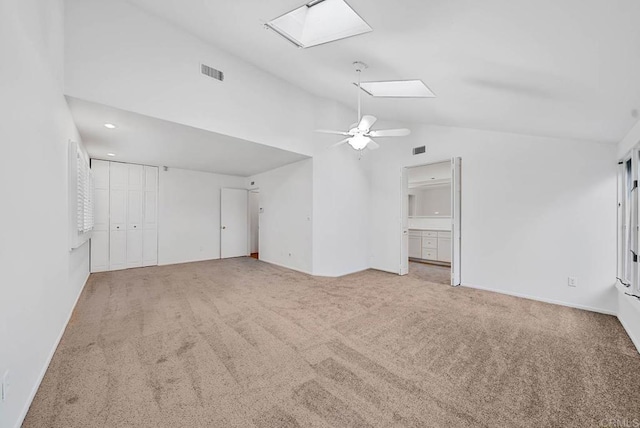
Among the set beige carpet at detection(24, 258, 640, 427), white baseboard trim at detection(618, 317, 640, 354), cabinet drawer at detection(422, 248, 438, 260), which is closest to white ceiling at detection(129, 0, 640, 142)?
white baseboard trim at detection(618, 317, 640, 354)

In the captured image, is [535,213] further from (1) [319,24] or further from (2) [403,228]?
(1) [319,24]

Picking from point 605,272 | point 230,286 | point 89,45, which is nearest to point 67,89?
point 89,45

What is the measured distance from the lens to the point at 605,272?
130 inches

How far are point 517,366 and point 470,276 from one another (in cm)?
259

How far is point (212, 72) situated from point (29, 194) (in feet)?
8.98

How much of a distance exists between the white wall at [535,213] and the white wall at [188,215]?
18.4 feet

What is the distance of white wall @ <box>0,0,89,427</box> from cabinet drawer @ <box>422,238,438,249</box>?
23.3 ft

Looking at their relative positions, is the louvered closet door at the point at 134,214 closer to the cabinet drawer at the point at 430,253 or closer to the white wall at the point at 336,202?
the white wall at the point at 336,202

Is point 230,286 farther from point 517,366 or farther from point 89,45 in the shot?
point 517,366

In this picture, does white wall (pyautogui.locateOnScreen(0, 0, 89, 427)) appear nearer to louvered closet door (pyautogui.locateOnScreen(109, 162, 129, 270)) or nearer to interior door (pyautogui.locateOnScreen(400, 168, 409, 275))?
louvered closet door (pyautogui.locateOnScreen(109, 162, 129, 270))

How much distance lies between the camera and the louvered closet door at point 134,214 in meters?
5.91

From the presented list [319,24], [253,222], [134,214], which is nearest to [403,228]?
[319,24]

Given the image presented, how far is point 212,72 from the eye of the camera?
363 centimetres

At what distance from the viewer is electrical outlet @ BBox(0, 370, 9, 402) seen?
1.28m
